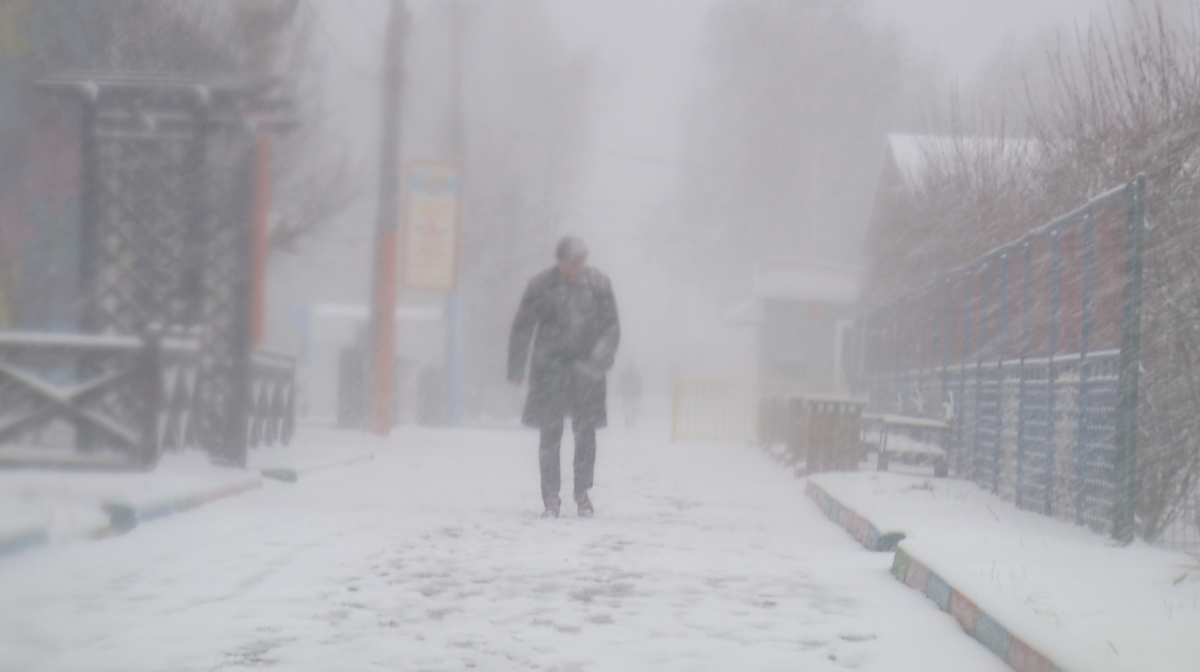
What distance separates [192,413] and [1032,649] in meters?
8.28

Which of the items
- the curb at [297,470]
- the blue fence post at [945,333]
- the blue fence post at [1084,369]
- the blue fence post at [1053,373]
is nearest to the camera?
the blue fence post at [1084,369]

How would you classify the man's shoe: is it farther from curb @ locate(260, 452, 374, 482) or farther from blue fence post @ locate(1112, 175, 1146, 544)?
blue fence post @ locate(1112, 175, 1146, 544)

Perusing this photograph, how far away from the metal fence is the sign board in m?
10.3

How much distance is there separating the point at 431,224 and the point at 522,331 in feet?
43.2

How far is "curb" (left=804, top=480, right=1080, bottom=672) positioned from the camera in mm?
4453

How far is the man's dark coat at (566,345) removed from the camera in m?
9.12

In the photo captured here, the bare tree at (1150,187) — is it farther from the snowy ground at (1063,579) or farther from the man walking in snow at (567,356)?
the man walking in snow at (567,356)

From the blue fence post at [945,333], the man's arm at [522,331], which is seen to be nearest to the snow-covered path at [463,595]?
the man's arm at [522,331]

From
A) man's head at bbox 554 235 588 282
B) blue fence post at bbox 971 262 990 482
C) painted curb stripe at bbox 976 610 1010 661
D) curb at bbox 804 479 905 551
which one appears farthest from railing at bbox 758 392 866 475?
painted curb stripe at bbox 976 610 1010 661

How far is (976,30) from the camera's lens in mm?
16938

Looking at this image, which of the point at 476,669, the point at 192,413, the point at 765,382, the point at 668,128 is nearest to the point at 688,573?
the point at 476,669

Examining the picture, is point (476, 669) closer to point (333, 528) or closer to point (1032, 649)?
point (1032, 649)

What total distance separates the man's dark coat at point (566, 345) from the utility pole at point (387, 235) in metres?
10.5

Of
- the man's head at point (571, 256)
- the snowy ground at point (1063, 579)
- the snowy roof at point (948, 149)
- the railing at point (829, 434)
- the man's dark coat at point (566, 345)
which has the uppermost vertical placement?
the snowy roof at point (948, 149)
